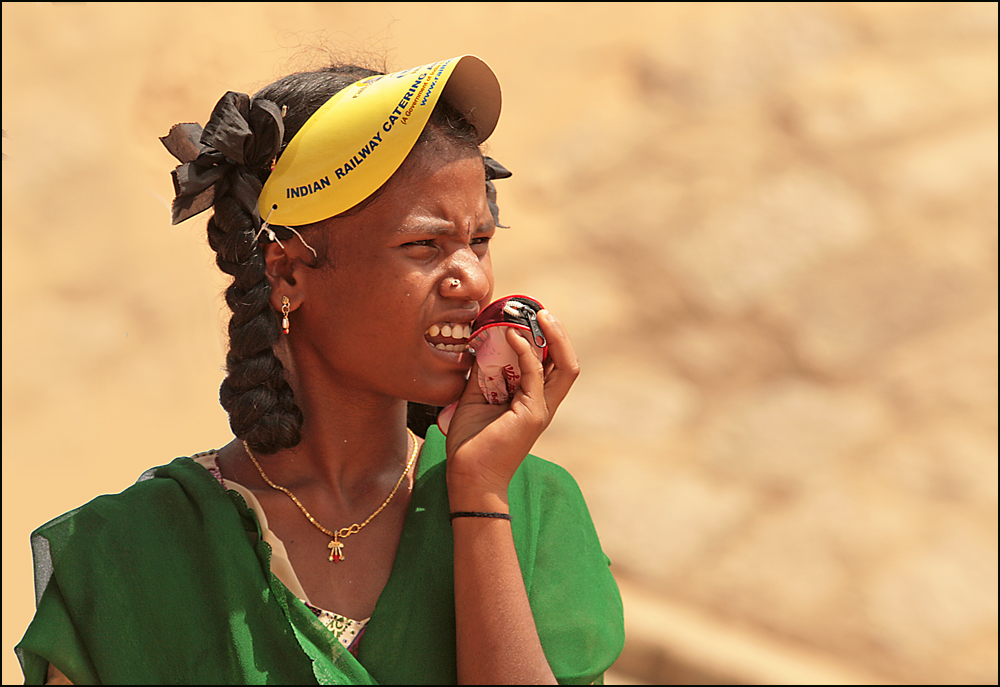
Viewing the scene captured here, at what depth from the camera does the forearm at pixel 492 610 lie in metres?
1.85

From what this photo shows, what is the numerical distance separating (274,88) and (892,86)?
5487 millimetres

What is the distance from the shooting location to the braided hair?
2068 millimetres

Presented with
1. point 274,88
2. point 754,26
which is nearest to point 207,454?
point 274,88

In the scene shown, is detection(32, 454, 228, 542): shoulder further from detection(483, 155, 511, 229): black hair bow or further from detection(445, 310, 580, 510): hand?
detection(483, 155, 511, 229): black hair bow

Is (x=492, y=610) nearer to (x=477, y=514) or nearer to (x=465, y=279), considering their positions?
(x=477, y=514)

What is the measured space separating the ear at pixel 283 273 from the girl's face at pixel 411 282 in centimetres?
2

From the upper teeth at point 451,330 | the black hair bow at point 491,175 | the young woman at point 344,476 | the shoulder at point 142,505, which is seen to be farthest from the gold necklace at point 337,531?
the black hair bow at point 491,175

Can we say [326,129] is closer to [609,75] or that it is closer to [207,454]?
[207,454]

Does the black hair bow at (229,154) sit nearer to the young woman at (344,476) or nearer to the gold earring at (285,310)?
the young woman at (344,476)

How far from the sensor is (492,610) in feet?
6.14

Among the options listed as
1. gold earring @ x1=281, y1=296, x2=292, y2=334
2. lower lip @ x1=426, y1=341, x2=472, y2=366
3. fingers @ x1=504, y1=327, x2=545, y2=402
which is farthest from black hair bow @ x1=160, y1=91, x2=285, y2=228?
fingers @ x1=504, y1=327, x2=545, y2=402

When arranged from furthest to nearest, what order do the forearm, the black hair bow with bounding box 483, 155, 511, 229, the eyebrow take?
the black hair bow with bounding box 483, 155, 511, 229 < the eyebrow < the forearm

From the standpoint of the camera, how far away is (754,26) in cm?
685

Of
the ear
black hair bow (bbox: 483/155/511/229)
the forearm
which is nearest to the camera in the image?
the forearm
